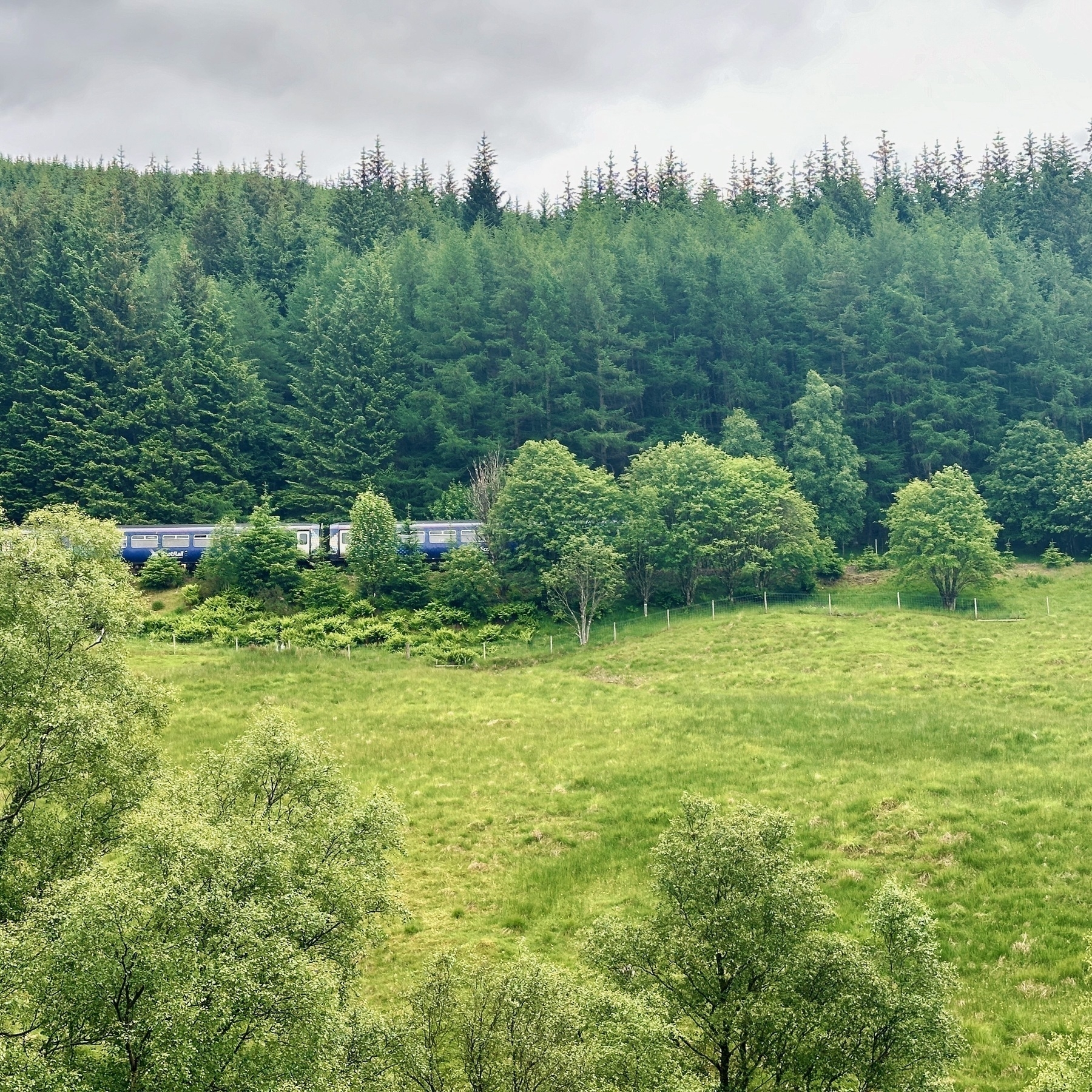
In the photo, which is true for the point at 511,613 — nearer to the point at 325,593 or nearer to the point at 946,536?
the point at 325,593

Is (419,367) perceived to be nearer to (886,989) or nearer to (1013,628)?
(1013,628)

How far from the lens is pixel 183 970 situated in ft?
41.5

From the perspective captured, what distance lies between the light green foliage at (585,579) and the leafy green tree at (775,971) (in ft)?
111

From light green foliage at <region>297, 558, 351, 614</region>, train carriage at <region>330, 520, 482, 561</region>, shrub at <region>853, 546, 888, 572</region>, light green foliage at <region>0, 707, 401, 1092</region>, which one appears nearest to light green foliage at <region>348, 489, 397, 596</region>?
light green foliage at <region>297, 558, 351, 614</region>

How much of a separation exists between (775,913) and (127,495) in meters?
62.4

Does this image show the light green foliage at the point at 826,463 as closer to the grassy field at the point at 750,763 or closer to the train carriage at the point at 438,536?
the grassy field at the point at 750,763

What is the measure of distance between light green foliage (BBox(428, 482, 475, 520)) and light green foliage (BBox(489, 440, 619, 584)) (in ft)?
27.6

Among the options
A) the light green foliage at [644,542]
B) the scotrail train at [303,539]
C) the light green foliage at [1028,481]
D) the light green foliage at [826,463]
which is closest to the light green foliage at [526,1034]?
the light green foliage at [644,542]

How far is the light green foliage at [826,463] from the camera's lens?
62.5 meters

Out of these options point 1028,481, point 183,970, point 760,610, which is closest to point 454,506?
point 760,610

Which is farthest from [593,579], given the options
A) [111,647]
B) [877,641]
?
[111,647]

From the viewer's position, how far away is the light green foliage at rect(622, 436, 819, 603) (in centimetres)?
5325

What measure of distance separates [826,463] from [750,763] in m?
38.6

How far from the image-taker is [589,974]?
15.7 meters
